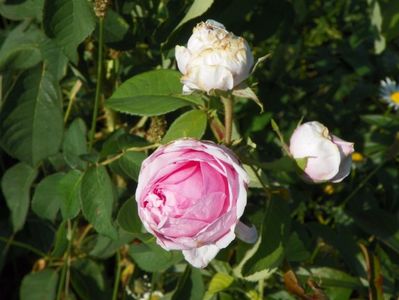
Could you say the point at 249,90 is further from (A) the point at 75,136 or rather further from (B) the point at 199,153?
(A) the point at 75,136

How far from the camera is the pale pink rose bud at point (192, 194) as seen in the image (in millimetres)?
784

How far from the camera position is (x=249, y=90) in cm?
84

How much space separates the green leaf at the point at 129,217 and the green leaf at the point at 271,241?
0.18 meters

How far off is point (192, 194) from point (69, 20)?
1.33 ft

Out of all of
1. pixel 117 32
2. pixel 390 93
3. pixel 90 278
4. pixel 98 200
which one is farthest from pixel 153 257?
pixel 390 93

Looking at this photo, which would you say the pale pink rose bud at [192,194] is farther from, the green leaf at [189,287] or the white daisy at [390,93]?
the white daisy at [390,93]

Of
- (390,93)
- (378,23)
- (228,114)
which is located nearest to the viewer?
(228,114)

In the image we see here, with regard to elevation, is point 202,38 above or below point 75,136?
above

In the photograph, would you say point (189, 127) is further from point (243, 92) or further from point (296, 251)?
point (296, 251)

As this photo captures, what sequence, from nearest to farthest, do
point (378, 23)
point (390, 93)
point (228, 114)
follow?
point (228, 114) < point (378, 23) < point (390, 93)

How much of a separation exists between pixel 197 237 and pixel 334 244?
24.2 inches

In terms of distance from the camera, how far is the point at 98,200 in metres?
1.08

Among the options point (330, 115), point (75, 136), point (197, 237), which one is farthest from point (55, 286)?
point (330, 115)

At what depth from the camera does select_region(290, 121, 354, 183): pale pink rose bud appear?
34.2 inches
